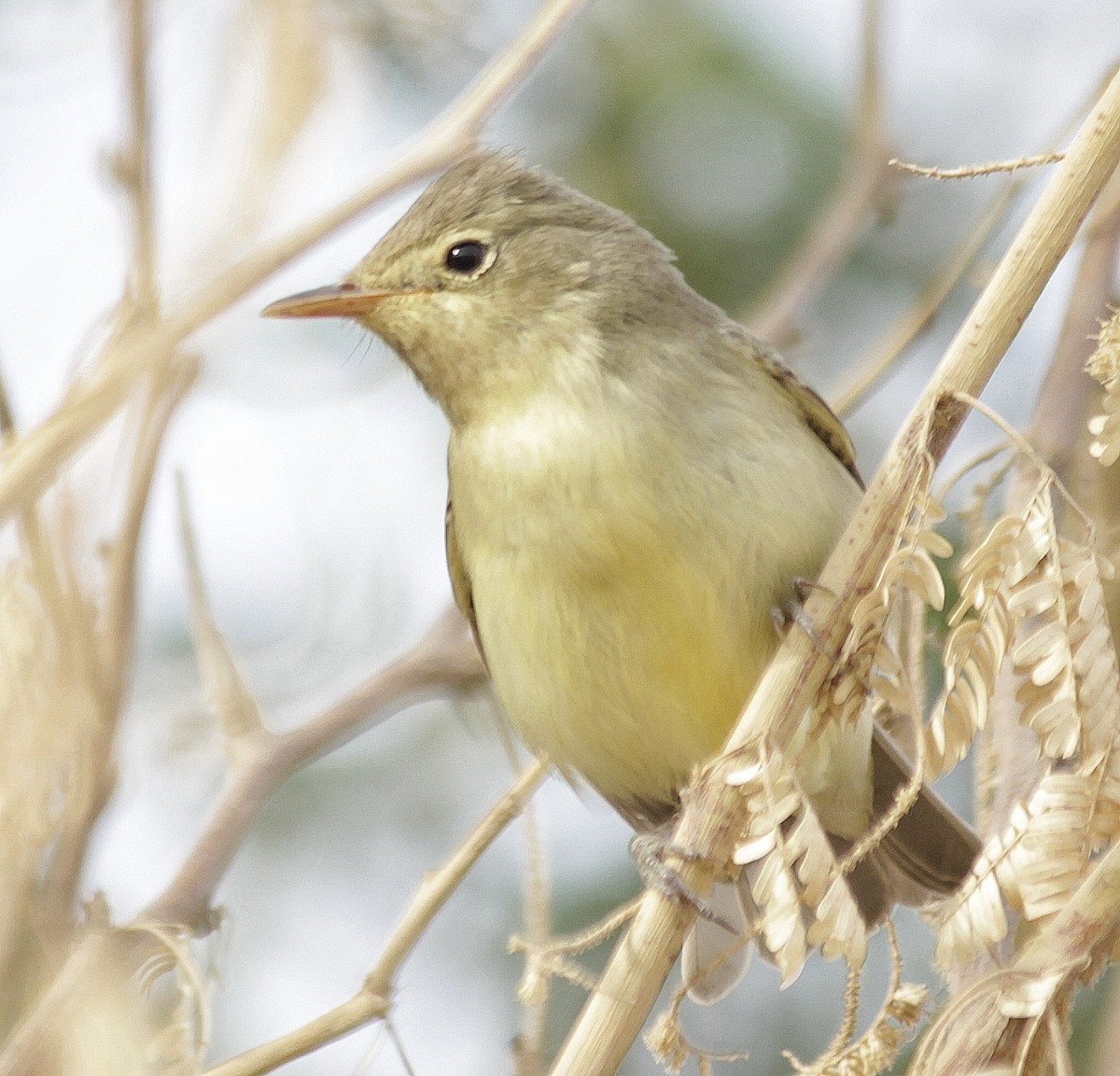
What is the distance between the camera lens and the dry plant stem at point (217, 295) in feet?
5.98

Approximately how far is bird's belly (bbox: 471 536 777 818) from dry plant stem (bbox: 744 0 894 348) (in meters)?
0.95

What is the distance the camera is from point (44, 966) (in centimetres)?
227

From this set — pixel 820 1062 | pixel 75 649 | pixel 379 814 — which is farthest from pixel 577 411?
pixel 379 814

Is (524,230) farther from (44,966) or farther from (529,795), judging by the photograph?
(44,966)

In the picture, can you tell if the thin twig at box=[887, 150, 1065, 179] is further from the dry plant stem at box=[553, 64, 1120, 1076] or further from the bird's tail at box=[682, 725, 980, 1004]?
the bird's tail at box=[682, 725, 980, 1004]

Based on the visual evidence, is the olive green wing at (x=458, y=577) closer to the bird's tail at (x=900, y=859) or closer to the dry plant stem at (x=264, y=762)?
the dry plant stem at (x=264, y=762)

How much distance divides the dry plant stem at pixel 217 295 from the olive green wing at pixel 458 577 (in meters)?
1.07

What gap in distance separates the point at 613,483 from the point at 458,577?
64cm

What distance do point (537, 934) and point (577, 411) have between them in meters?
1.00

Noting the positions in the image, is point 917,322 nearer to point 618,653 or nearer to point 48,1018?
point 618,653

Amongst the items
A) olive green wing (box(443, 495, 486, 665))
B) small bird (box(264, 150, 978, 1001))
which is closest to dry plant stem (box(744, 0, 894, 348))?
small bird (box(264, 150, 978, 1001))

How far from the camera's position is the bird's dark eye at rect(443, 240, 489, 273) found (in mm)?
3369

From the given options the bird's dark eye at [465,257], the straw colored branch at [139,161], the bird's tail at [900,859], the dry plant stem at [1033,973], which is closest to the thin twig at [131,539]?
the straw colored branch at [139,161]

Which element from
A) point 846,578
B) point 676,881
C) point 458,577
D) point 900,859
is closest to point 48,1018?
point 676,881
